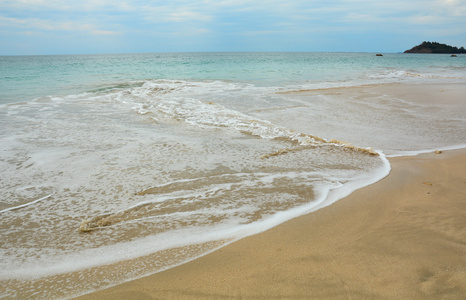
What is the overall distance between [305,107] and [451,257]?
A: 7970mm

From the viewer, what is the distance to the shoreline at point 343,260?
6.63 feet

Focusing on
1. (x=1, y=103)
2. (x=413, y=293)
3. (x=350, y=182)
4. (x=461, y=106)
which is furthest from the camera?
(x=1, y=103)

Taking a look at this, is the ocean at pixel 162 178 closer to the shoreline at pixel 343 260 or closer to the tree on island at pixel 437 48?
the shoreline at pixel 343 260

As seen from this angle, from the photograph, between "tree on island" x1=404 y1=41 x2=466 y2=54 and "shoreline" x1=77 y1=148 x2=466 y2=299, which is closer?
"shoreline" x1=77 y1=148 x2=466 y2=299

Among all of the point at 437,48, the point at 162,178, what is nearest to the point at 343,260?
the point at 162,178

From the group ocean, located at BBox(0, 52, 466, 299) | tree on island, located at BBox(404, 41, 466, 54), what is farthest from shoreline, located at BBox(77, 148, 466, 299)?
tree on island, located at BBox(404, 41, 466, 54)

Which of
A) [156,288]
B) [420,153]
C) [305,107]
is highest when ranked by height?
[305,107]

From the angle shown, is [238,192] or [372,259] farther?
[238,192]

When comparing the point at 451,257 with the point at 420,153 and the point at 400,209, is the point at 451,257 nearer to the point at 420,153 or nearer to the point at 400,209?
the point at 400,209

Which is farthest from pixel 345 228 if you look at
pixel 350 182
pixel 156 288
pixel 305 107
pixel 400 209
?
pixel 305 107

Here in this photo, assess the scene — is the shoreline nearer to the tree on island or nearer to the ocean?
the ocean

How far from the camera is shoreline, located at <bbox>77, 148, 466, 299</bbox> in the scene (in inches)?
79.6

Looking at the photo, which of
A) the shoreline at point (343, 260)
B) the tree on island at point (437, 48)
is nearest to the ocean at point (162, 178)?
the shoreline at point (343, 260)

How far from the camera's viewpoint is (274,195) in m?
3.62
